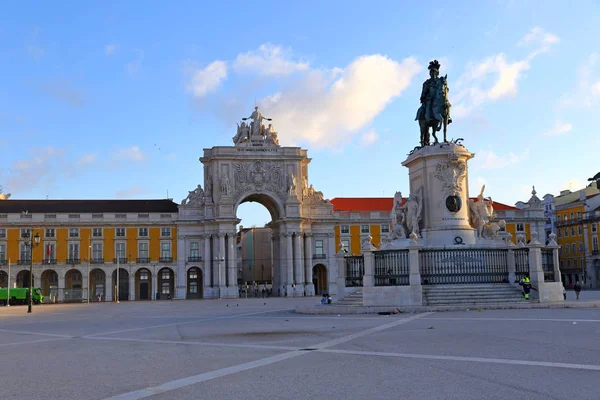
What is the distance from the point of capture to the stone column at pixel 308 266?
250 feet

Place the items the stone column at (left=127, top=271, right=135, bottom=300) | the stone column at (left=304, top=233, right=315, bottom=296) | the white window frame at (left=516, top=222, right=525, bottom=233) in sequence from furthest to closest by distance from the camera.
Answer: the white window frame at (left=516, top=222, right=525, bottom=233)
the stone column at (left=127, top=271, right=135, bottom=300)
the stone column at (left=304, top=233, right=315, bottom=296)

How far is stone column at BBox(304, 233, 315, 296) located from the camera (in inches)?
3001

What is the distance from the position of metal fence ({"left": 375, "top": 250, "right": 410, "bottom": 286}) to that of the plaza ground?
637cm

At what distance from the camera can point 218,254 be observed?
2982 inches

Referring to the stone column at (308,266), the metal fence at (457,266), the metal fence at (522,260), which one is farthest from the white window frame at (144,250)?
the metal fence at (522,260)

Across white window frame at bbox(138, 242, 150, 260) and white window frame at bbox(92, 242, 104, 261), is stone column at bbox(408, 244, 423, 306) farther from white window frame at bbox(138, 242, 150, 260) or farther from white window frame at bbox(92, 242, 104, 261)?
white window frame at bbox(92, 242, 104, 261)

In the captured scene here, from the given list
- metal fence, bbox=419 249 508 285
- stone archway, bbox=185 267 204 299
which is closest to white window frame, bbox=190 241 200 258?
stone archway, bbox=185 267 204 299

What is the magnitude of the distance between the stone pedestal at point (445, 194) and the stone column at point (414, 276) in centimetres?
169

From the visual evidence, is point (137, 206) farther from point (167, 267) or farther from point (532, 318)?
point (532, 318)

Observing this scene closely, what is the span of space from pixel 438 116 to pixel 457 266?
634cm

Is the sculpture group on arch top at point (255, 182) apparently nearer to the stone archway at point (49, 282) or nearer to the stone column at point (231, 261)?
the stone column at point (231, 261)

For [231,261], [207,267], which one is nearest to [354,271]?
[231,261]

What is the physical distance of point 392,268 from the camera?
25.8 meters

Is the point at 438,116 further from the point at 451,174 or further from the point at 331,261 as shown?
the point at 331,261
